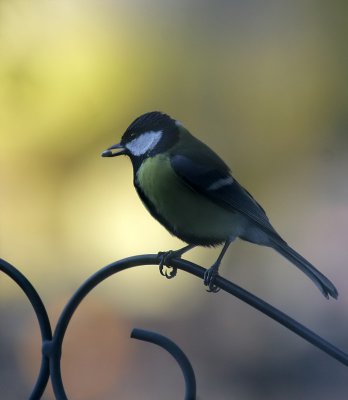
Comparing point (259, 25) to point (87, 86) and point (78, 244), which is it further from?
point (78, 244)

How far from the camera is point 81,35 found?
8.45ft

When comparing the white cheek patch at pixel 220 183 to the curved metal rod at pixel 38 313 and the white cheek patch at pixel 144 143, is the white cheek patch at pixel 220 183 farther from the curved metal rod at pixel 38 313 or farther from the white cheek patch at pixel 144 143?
the curved metal rod at pixel 38 313

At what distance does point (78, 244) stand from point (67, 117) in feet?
1.38

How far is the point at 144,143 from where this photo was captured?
1.15 metres

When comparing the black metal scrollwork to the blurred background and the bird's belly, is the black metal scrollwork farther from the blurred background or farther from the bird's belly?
the blurred background

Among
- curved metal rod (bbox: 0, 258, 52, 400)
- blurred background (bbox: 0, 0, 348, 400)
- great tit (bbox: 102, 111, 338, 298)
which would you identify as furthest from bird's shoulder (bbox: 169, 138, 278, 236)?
blurred background (bbox: 0, 0, 348, 400)

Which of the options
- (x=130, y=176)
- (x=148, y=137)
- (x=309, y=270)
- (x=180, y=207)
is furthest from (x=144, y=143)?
(x=130, y=176)

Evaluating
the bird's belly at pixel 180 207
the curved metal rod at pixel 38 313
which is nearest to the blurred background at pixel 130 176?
the bird's belly at pixel 180 207

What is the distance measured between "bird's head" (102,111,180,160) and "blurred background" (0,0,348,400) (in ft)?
3.94

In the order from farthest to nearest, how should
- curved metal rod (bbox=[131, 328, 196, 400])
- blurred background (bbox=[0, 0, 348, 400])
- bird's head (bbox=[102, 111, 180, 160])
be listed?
1. blurred background (bbox=[0, 0, 348, 400])
2. bird's head (bbox=[102, 111, 180, 160])
3. curved metal rod (bbox=[131, 328, 196, 400])

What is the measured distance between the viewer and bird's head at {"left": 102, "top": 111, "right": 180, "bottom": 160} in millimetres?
1126

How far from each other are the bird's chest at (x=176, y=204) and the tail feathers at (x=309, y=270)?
93 millimetres

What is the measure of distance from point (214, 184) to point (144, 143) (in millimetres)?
122

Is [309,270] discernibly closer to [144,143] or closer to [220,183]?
[220,183]
